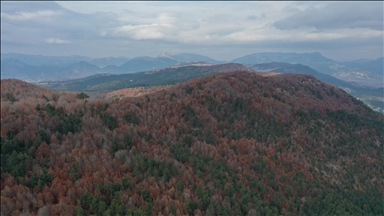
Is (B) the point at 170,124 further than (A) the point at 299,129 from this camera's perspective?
No

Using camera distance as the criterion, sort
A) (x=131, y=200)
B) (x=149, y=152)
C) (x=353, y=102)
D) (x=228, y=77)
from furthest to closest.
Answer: (x=353, y=102) → (x=228, y=77) → (x=149, y=152) → (x=131, y=200)

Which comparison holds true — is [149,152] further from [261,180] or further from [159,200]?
[261,180]

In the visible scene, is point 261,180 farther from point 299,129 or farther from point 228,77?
point 228,77

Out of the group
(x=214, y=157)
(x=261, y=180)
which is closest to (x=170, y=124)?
(x=214, y=157)

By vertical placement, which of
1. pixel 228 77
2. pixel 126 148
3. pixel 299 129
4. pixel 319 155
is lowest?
pixel 319 155

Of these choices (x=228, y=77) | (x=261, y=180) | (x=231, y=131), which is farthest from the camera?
(x=228, y=77)

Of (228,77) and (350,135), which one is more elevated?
(228,77)
